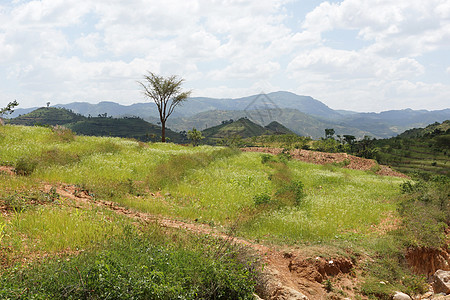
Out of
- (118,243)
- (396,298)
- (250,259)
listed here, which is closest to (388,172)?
(396,298)

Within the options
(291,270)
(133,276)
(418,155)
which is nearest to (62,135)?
(133,276)

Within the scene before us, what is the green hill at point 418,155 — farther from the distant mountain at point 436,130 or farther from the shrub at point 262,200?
the shrub at point 262,200

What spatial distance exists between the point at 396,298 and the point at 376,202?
1102cm

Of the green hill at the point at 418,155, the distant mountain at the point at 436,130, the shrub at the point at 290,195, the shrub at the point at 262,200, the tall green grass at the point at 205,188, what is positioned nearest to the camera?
the tall green grass at the point at 205,188

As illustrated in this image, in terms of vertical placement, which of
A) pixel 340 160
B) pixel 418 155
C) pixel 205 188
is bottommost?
pixel 418 155

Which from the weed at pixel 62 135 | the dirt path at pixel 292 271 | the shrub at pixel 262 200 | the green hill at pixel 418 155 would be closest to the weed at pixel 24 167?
the dirt path at pixel 292 271

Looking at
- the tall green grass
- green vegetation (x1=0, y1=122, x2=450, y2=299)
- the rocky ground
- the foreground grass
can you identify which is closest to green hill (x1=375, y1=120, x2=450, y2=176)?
the tall green grass

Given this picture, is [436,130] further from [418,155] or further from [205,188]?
[205,188]

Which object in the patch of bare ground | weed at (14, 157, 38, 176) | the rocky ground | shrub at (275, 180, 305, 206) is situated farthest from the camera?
the patch of bare ground

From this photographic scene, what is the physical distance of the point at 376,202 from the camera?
16.9m

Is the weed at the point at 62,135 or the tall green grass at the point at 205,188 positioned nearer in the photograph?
the tall green grass at the point at 205,188

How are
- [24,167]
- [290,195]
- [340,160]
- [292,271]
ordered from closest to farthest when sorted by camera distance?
[292,271], [24,167], [290,195], [340,160]

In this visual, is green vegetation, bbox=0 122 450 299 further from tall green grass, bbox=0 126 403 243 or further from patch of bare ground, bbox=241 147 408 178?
patch of bare ground, bbox=241 147 408 178

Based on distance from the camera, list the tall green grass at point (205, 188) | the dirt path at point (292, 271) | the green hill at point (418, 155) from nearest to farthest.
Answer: the dirt path at point (292, 271) → the tall green grass at point (205, 188) → the green hill at point (418, 155)
